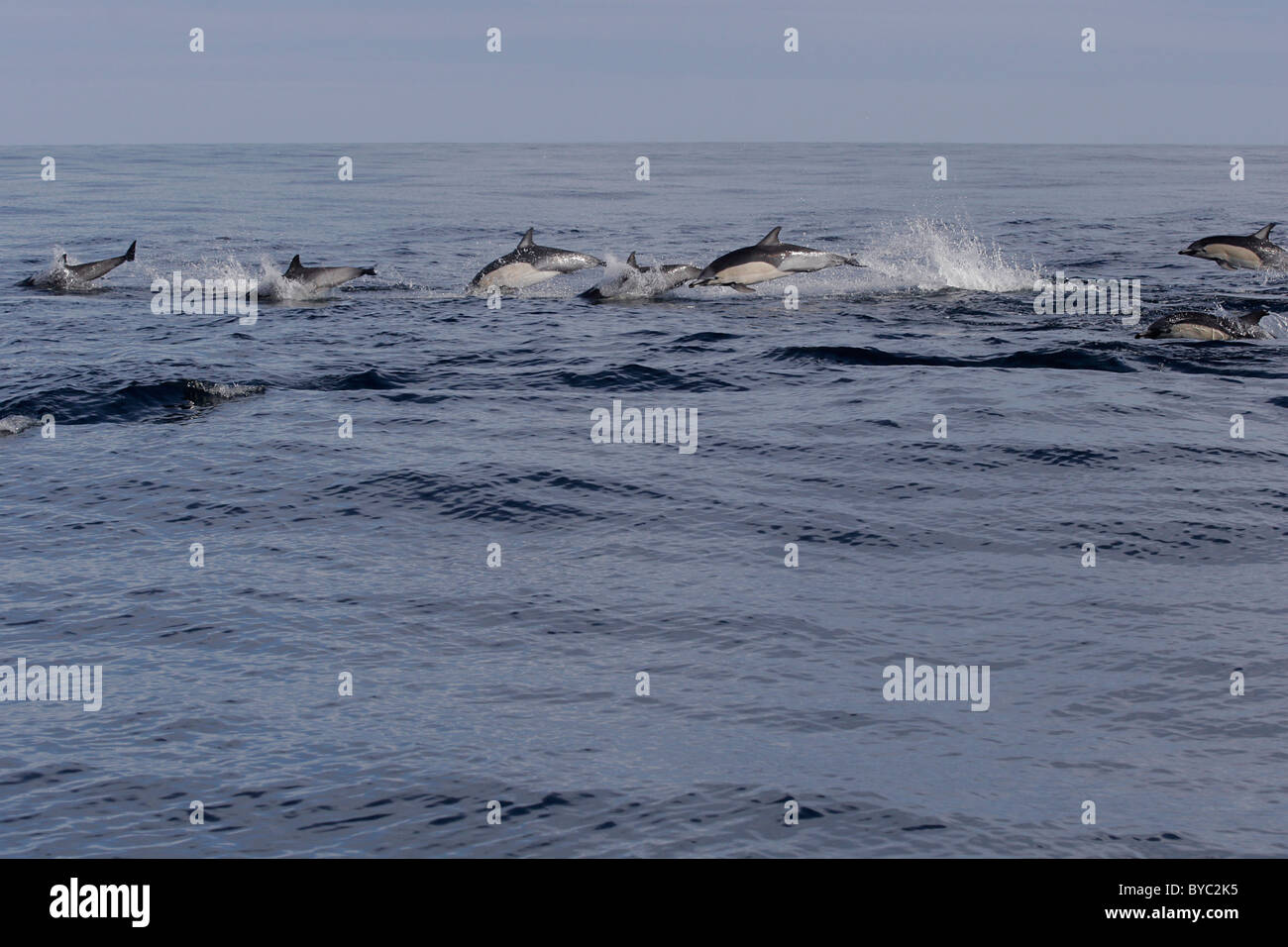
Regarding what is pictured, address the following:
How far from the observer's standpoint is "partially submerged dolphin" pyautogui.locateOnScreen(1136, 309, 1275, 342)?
1947 centimetres

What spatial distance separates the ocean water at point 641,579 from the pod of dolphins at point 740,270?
66cm

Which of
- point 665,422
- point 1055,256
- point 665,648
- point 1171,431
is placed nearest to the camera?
point 665,648

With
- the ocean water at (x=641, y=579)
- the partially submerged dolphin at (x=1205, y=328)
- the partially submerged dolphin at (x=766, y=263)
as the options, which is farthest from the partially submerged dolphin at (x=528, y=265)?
the partially submerged dolphin at (x=1205, y=328)

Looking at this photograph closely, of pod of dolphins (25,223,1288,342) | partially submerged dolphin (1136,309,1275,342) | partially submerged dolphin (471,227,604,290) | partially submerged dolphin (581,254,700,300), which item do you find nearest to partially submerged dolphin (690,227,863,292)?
pod of dolphins (25,223,1288,342)

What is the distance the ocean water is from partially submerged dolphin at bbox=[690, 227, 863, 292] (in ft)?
2.60

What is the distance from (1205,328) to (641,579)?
41.6 ft

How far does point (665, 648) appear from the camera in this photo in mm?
8867

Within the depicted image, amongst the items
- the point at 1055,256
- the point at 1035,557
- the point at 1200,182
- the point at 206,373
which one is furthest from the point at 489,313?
the point at 1200,182

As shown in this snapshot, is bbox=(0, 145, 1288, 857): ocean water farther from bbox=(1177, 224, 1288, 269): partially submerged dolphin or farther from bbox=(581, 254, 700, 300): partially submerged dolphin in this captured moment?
bbox=(581, 254, 700, 300): partially submerged dolphin

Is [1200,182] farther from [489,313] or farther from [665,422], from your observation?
[665,422]

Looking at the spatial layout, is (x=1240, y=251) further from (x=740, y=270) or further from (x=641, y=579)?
(x=641, y=579)

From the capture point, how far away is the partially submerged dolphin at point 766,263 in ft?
A: 74.5

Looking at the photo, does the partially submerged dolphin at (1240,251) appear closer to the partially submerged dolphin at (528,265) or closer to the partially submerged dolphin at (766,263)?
the partially submerged dolphin at (766,263)
